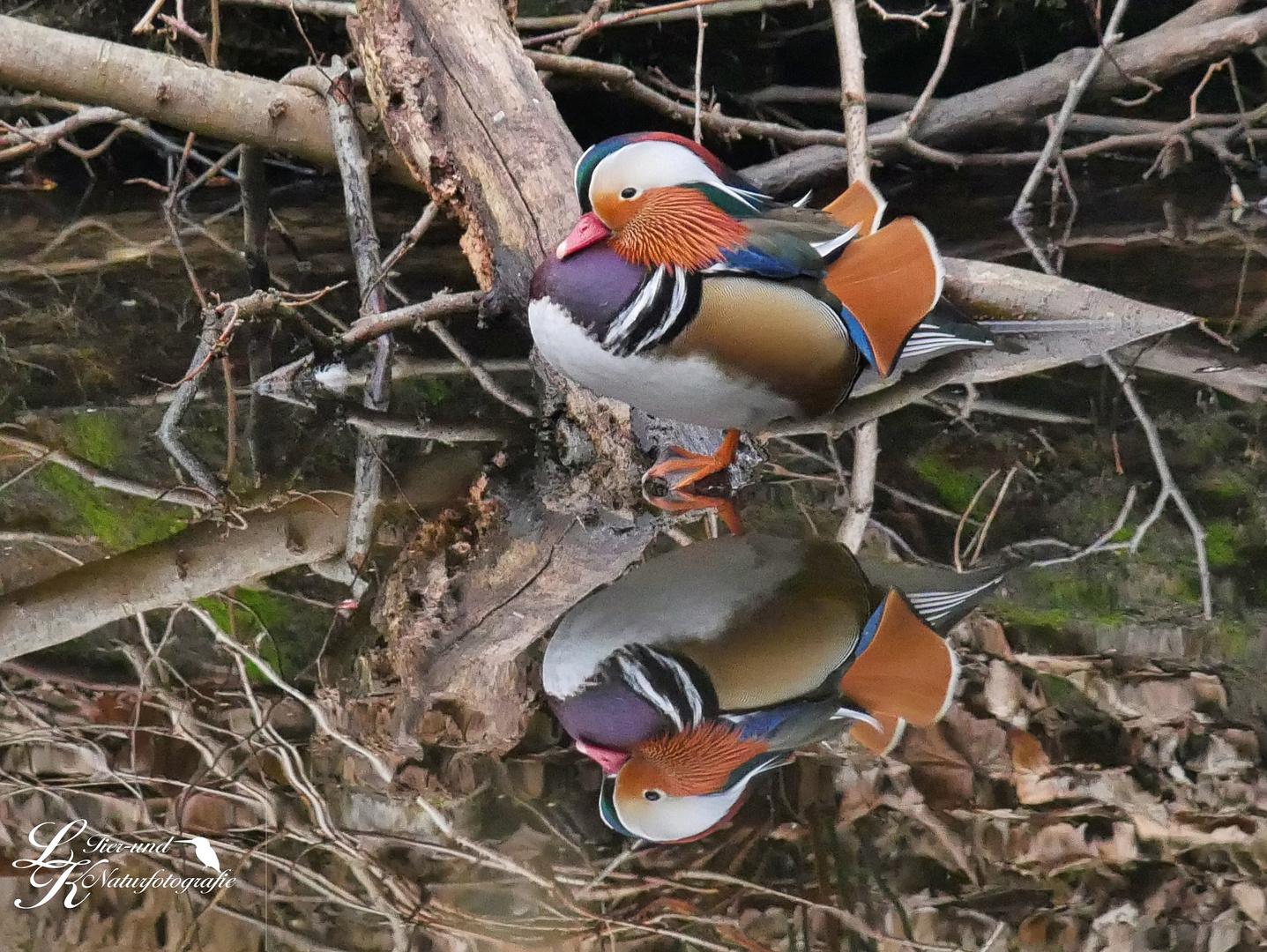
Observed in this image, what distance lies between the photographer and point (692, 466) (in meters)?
2.30

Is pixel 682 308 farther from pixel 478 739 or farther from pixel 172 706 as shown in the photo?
pixel 172 706

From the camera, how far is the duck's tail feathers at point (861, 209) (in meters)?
2.16

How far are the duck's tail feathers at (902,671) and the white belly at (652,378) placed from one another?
0.46 meters

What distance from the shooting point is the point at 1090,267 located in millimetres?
3787

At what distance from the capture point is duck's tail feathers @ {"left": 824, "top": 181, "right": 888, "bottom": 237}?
216 centimetres

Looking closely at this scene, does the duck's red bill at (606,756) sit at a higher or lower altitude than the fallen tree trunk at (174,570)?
higher

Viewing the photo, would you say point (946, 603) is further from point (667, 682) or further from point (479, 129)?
point (479, 129)

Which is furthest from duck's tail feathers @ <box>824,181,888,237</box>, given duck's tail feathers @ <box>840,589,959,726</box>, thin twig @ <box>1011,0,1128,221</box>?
thin twig @ <box>1011,0,1128,221</box>

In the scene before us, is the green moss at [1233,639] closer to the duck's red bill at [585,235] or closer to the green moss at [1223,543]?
the green moss at [1223,543]

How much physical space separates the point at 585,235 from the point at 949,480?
0.82m

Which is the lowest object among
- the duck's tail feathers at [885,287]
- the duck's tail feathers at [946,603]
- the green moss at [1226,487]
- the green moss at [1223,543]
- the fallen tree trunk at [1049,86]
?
the fallen tree trunk at [1049,86]

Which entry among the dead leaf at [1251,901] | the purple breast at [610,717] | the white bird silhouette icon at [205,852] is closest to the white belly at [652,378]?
the purple breast at [610,717]

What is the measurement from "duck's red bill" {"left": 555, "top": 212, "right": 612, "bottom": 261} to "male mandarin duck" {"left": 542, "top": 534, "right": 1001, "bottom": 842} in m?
0.51

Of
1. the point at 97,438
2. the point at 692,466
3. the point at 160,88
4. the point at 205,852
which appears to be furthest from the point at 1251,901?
the point at 160,88
